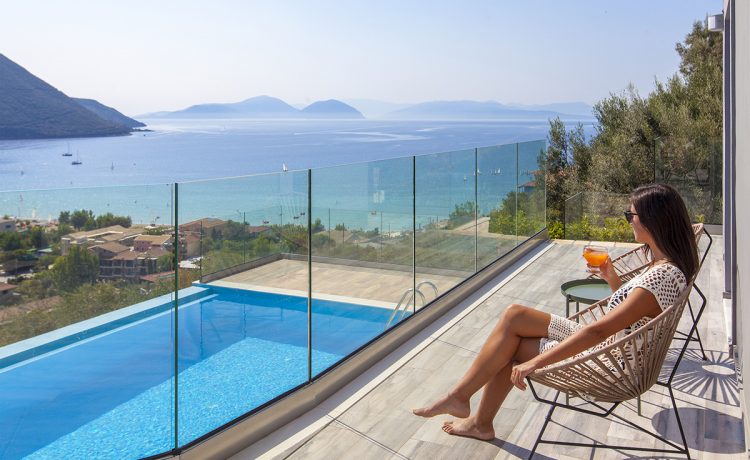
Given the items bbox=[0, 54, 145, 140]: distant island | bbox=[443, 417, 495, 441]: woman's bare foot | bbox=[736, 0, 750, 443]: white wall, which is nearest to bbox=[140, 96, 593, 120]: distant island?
bbox=[0, 54, 145, 140]: distant island

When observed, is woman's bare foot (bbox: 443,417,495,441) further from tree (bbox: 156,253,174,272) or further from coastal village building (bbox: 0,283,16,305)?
coastal village building (bbox: 0,283,16,305)

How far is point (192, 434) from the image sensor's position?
3258 mm

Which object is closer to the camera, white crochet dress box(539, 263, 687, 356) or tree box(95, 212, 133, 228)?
tree box(95, 212, 133, 228)

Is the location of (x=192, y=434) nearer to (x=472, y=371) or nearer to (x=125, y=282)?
(x=125, y=282)

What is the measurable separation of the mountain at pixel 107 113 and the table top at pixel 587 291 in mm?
80080

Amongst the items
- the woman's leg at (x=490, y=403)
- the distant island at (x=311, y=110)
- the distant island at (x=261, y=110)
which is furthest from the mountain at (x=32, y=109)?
the woman's leg at (x=490, y=403)

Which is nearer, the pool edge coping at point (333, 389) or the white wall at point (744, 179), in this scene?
the white wall at point (744, 179)

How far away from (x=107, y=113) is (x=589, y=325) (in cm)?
8886

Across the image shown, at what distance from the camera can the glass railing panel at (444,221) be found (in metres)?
5.67

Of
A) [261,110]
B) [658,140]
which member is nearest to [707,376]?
[658,140]

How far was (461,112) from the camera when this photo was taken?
10294 centimetres

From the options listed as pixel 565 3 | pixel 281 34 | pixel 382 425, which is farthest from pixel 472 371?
pixel 281 34

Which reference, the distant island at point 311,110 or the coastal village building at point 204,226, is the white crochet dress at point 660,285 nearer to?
the coastal village building at point 204,226

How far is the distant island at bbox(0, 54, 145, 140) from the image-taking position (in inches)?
2349
